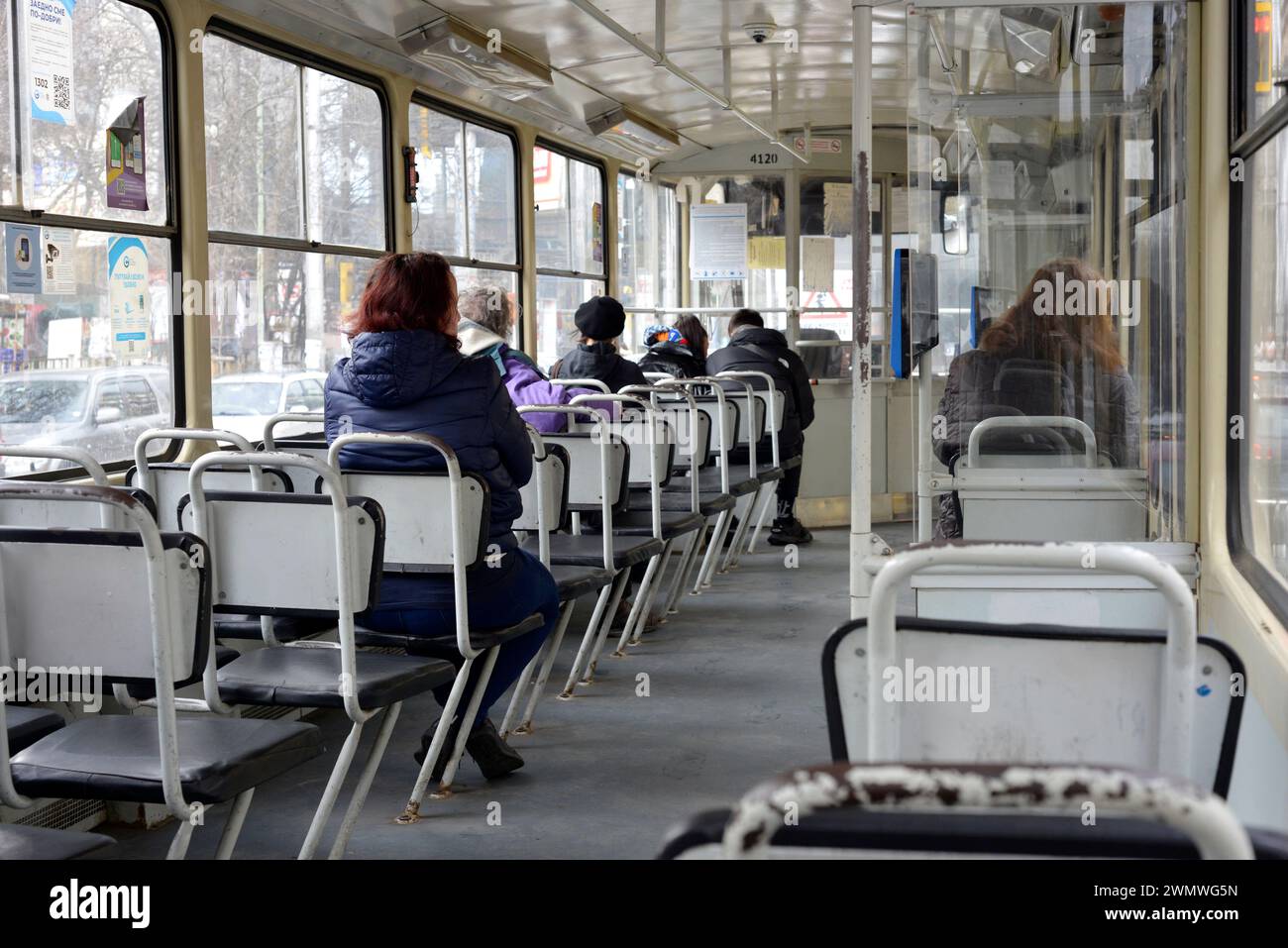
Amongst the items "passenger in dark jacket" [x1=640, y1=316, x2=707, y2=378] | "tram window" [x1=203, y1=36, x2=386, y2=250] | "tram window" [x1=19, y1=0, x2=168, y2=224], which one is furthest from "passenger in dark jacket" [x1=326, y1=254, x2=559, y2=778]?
"passenger in dark jacket" [x1=640, y1=316, x2=707, y2=378]

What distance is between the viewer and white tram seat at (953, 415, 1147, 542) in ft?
11.3

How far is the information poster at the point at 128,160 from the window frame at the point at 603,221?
3455mm

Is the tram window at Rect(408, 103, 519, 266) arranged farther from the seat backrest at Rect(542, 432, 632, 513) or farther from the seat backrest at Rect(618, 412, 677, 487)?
the seat backrest at Rect(542, 432, 632, 513)

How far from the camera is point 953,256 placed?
353cm

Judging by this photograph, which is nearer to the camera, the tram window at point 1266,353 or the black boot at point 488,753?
the tram window at point 1266,353

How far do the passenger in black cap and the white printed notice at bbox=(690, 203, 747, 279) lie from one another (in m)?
3.17

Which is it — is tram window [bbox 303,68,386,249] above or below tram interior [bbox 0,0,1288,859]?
above

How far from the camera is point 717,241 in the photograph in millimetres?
9633

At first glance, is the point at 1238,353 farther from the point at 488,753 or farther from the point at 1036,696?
the point at 488,753

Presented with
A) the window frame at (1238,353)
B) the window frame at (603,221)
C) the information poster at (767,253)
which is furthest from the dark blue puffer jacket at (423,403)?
the information poster at (767,253)

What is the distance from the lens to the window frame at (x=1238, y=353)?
9.29 feet

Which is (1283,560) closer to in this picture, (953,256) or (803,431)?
(953,256)

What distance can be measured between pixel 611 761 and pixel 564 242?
4.57 meters

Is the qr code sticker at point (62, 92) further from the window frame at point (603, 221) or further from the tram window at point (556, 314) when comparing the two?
the tram window at point (556, 314)
